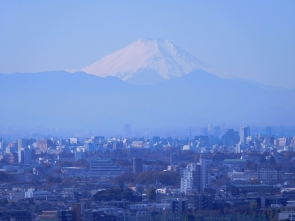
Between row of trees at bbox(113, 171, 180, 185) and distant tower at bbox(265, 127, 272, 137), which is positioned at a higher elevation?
distant tower at bbox(265, 127, 272, 137)

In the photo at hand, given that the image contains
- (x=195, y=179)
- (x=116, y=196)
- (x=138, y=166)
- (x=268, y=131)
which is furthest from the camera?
(x=268, y=131)

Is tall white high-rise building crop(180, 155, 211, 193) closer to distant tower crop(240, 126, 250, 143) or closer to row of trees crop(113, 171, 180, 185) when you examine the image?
row of trees crop(113, 171, 180, 185)

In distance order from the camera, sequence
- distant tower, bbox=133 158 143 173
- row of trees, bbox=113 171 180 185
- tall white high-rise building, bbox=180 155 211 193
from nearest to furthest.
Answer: tall white high-rise building, bbox=180 155 211 193 < row of trees, bbox=113 171 180 185 < distant tower, bbox=133 158 143 173

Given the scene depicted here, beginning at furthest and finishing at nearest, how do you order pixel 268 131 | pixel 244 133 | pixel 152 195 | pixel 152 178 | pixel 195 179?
pixel 268 131
pixel 244 133
pixel 152 178
pixel 195 179
pixel 152 195

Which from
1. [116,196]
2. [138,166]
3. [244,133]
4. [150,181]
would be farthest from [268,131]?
[116,196]

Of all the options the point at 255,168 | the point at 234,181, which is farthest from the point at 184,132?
the point at 234,181

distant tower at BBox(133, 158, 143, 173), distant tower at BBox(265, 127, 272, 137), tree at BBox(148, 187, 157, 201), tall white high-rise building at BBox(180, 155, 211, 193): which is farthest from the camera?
distant tower at BBox(265, 127, 272, 137)

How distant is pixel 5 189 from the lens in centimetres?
2364

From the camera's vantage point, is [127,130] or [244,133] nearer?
[244,133]

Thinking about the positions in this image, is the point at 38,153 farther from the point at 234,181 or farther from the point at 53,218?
the point at 53,218

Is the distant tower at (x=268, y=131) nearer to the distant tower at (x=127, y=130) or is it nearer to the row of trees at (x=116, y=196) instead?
the distant tower at (x=127, y=130)

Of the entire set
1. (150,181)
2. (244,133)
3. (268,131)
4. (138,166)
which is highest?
(268,131)

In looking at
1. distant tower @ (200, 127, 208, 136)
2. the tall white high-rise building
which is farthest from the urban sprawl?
distant tower @ (200, 127, 208, 136)

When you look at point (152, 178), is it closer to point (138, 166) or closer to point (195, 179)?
point (195, 179)
